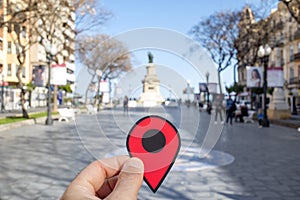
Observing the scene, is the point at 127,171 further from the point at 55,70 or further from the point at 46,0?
the point at 55,70

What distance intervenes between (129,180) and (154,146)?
0.51 ft

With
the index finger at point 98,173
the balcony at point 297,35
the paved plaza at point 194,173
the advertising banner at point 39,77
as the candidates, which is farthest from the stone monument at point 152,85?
the balcony at point 297,35

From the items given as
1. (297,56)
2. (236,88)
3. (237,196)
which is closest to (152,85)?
(237,196)

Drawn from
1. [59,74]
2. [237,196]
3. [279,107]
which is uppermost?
[59,74]

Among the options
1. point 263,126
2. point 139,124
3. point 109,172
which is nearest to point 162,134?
point 139,124

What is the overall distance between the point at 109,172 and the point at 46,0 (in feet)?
58.7

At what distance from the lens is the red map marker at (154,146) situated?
3.50ft

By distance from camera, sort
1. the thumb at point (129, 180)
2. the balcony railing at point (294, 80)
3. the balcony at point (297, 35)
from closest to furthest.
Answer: the thumb at point (129, 180), the balcony at point (297, 35), the balcony railing at point (294, 80)

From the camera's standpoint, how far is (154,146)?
1099 millimetres

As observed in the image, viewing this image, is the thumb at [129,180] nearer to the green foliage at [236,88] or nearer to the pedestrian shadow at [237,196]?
the pedestrian shadow at [237,196]

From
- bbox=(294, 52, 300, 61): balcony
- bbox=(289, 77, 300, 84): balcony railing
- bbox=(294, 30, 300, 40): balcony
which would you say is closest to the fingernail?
bbox=(294, 30, 300, 40): balcony

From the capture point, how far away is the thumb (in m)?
0.97

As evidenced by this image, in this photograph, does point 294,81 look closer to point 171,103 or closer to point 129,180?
point 171,103

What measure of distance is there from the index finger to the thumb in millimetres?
34
